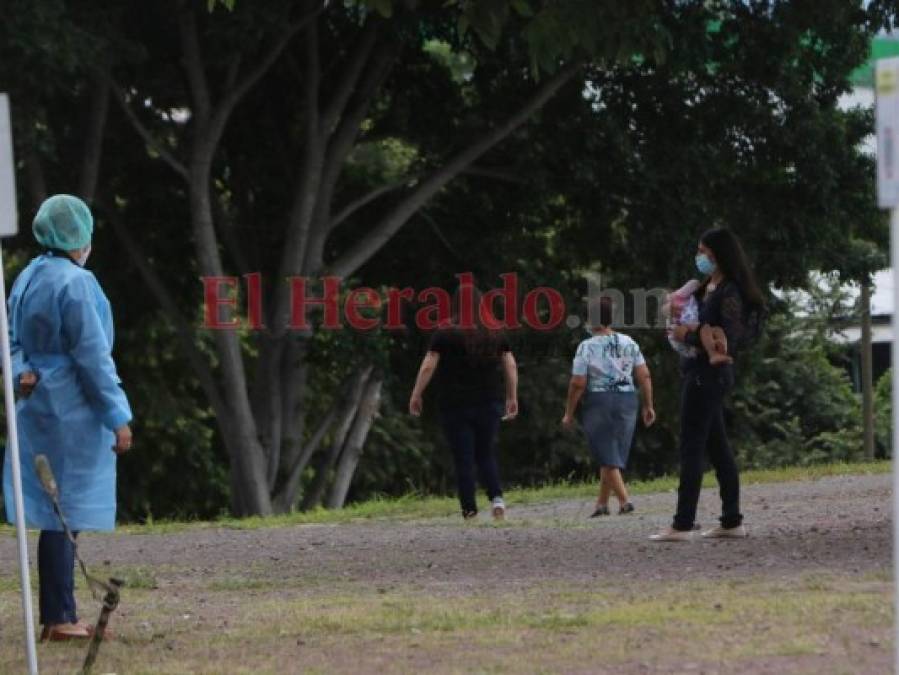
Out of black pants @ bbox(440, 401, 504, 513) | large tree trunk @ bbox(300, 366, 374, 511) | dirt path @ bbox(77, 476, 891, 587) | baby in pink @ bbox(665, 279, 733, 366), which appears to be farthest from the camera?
large tree trunk @ bbox(300, 366, 374, 511)

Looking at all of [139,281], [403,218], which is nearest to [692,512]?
[403,218]

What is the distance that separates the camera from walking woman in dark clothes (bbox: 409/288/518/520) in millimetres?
15992

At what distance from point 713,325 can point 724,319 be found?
7 centimetres

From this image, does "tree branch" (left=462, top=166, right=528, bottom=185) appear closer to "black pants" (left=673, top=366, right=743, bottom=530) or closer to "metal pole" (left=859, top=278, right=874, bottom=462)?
"metal pole" (left=859, top=278, right=874, bottom=462)

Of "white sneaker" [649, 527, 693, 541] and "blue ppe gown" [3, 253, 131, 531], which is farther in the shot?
"white sneaker" [649, 527, 693, 541]

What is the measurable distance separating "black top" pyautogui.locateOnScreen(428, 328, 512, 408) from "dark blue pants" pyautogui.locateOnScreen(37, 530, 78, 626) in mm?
7078

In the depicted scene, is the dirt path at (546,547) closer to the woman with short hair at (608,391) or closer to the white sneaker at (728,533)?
the white sneaker at (728,533)

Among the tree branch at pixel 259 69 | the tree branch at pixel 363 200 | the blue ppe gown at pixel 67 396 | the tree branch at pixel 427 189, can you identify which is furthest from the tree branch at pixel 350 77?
the blue ppe gown at pixel 67 396

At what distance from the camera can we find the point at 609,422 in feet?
54.4

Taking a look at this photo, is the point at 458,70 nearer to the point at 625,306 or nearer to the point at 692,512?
the point at 625,306

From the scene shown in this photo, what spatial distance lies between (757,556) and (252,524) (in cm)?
757

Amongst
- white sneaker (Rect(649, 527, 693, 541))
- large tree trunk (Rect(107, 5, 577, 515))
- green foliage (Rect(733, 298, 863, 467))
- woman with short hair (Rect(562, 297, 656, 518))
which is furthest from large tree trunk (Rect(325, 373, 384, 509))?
white sneaker (Rect(649, 527, 693, 541))

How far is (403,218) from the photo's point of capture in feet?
92.2

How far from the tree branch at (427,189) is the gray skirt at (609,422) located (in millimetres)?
10324
